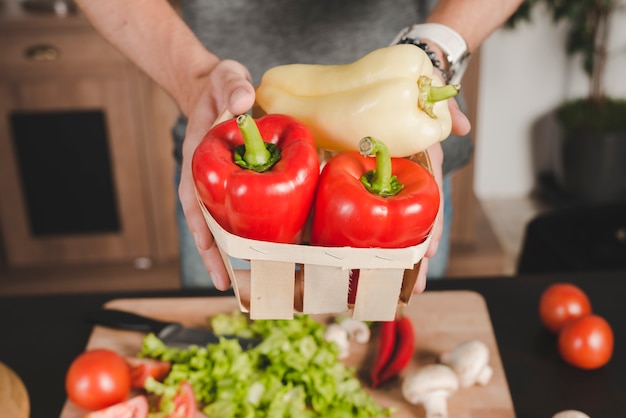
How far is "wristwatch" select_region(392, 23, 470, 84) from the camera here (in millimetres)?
940

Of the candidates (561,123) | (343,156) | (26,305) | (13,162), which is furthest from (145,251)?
(343,156)

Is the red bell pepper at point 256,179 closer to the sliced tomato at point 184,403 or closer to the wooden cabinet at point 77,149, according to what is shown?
the sliced tomato at point 184,403

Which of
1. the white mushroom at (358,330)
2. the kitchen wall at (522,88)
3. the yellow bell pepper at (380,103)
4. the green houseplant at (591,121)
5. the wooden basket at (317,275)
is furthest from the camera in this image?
the kitchen wall at (522,88)

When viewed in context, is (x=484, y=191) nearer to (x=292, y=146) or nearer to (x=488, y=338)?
(x=488, y=338)

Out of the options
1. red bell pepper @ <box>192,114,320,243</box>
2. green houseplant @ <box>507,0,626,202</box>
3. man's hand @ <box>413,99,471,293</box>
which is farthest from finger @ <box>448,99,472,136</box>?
green houseplant @ <box>507,0,626,202</box>

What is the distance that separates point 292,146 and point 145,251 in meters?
2.14

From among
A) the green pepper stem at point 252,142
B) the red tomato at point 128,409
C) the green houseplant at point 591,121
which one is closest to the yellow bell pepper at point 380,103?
the green pepper stem at point 252,142

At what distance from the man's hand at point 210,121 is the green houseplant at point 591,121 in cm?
221

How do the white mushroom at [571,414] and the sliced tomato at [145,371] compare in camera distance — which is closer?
the white mushroom at [571,414]

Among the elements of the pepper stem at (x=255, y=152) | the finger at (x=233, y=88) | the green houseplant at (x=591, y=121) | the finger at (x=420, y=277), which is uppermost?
the finger at (x=233, y=88)

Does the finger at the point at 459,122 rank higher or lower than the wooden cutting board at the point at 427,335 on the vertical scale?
higher

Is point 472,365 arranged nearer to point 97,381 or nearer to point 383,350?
point 383,350

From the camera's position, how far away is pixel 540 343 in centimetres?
113

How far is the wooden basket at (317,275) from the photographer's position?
2.13ft
